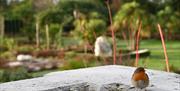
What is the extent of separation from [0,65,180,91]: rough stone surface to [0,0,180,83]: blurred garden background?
220 cm

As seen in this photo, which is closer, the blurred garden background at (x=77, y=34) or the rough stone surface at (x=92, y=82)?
the rough stone surface at (x=92, y=82)

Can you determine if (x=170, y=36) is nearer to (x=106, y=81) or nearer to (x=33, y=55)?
(x=33, y=55)

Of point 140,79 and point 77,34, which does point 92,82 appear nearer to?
point 140,79

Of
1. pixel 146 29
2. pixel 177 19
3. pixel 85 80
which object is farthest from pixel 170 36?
pixel 85 80

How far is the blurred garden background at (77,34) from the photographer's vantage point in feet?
33.5

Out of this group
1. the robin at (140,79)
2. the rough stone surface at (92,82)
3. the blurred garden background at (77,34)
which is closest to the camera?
the robin at (140,79)

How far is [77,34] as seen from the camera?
14836 mm

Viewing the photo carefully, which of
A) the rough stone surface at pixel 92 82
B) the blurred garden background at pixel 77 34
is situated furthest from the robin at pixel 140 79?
the blurred garden background at pixel 77 34

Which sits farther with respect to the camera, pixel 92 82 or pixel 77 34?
pixel 77 34

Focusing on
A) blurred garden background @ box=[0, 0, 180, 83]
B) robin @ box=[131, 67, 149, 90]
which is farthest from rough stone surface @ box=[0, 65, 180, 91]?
blurred garden background @ box=[0, 0, 180, 83]

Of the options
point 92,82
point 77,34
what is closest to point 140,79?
point 92,82

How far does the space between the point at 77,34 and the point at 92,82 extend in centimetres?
1143

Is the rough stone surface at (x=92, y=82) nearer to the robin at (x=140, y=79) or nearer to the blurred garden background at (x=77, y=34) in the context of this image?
the robin at (x=140, y=79)

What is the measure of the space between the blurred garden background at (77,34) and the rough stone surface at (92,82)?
2200 mm
